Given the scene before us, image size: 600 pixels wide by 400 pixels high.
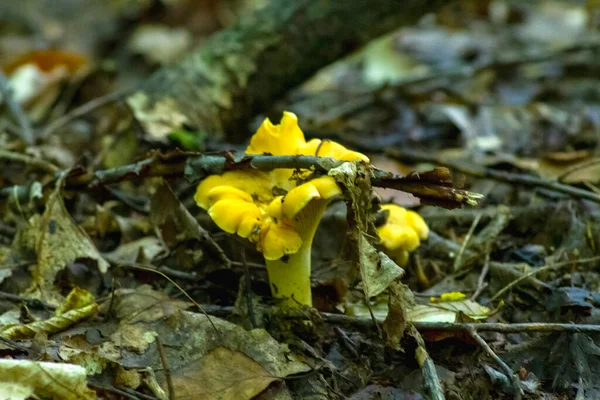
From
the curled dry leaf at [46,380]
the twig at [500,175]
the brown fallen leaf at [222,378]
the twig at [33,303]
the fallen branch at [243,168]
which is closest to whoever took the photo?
the curled dry leaf at [46,380]

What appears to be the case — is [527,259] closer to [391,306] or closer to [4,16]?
[391,306]

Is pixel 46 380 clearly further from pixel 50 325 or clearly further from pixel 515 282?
pixel 515 282

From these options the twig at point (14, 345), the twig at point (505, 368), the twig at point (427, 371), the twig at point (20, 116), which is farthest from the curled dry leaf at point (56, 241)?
the twig at point (505, 368)

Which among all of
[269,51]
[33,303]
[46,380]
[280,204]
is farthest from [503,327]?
[269,51]

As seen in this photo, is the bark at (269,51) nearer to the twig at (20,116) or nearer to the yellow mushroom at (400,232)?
the twig at (20,116)

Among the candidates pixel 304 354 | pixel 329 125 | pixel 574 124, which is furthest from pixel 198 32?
pixel 304 354

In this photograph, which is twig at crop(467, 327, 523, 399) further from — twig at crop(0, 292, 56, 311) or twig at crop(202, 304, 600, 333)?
twig at crop(0, 292, 56, 311)

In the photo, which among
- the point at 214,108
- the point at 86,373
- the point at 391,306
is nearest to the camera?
the point at 86,373
